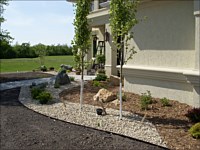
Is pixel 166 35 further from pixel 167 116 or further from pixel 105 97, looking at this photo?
pixel 167 116

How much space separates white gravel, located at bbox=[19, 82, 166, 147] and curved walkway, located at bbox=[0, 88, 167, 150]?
0.26 meters

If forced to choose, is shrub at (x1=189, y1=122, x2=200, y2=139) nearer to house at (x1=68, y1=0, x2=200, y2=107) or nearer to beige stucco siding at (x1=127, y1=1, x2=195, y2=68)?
house at (x1=68, y1=0, x2=200, y2=107)

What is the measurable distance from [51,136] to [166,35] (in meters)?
5.92

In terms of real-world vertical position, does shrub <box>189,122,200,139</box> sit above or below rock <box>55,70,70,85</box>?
below

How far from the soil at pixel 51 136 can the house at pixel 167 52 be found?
381cm

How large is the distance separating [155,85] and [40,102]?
14.9ft

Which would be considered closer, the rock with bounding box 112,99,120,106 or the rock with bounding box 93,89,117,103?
the rock with bounding box 112,99,120,106

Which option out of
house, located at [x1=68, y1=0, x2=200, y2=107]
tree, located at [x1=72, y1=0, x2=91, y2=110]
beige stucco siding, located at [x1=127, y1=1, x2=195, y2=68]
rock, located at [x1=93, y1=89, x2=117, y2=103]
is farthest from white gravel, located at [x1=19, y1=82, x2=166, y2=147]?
beige stucco siding, located at [x1=127, y1=1, x2=195, y2=68]

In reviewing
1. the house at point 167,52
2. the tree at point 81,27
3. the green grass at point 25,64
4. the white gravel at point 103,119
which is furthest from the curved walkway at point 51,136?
the green grass at point 25,64

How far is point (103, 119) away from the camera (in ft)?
26.6

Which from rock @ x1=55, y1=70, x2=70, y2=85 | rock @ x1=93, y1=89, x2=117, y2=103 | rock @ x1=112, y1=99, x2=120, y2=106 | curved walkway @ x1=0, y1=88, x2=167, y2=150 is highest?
rock @ x1=55, y1=70, x2=70, y2=85

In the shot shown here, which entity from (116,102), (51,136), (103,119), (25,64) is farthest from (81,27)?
(25,64)

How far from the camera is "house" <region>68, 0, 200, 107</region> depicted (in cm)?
929

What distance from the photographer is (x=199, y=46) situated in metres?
8.81
